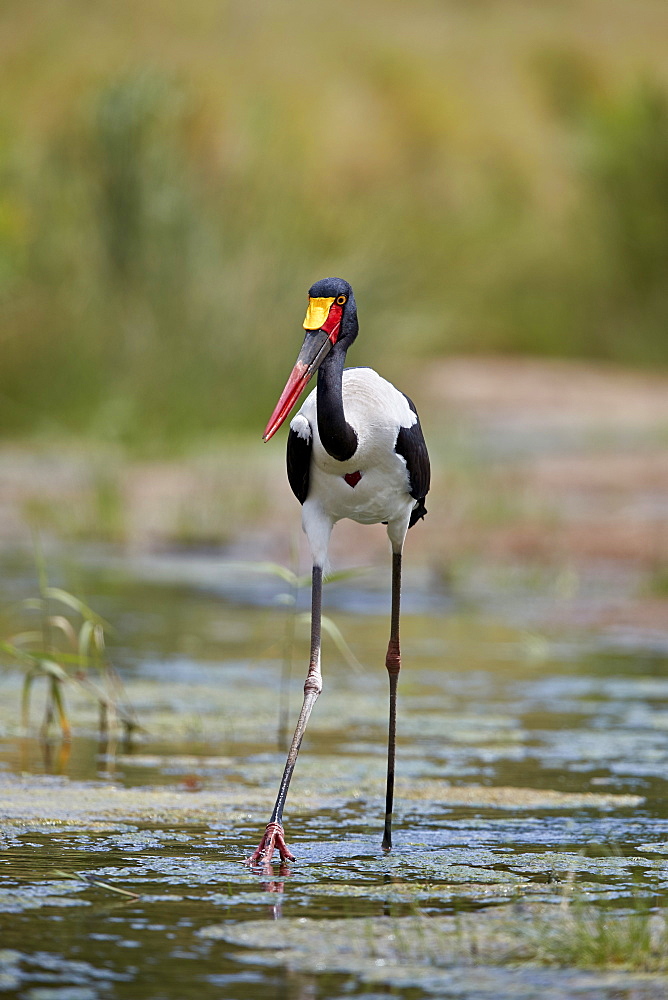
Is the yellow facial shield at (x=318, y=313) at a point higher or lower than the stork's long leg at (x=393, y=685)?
higher

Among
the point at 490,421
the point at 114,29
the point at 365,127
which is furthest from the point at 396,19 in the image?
the point at 490,421

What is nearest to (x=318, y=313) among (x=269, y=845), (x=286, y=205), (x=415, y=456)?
(x=415, y=456)

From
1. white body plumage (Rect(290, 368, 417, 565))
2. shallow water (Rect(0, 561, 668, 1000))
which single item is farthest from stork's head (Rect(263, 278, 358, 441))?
shallow water (Rect(0, 561, 668, 1000))

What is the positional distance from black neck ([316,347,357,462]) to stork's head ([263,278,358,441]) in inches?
1.9

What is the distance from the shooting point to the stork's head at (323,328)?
15.8 feet

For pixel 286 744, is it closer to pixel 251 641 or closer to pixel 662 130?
pixel 251 641

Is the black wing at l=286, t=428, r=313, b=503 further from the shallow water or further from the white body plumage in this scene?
the shallow water

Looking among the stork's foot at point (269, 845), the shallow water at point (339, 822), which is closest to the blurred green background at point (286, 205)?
the shallow water at point (339, 822)

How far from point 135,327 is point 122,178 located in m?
1.90

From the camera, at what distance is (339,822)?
5.15 m

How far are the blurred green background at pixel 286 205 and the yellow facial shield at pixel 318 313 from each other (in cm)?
850

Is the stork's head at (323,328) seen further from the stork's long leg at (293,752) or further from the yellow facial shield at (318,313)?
the stork's long leg at (293,752)

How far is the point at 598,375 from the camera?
2881 cm

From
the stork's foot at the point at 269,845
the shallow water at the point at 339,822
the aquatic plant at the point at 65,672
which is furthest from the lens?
the aquatic plant at the point at 65,672
